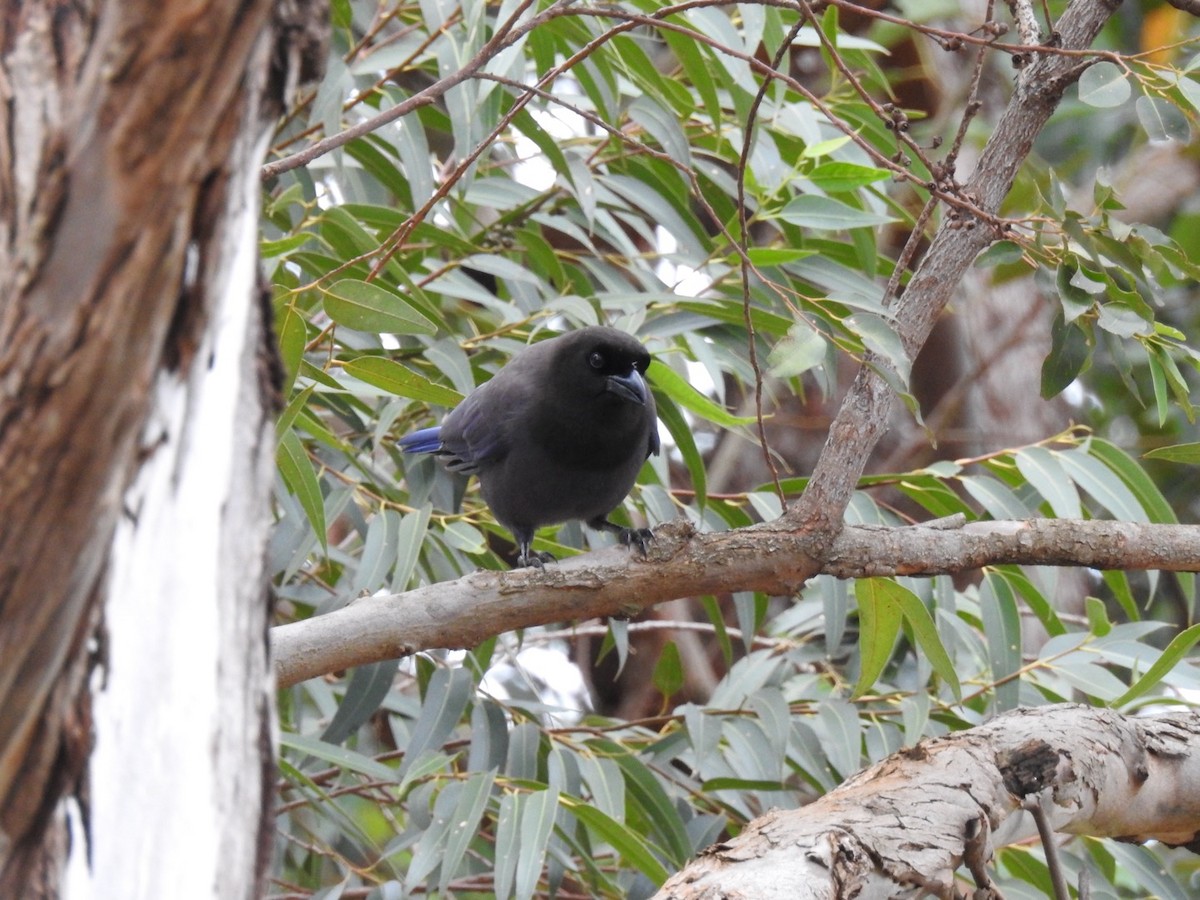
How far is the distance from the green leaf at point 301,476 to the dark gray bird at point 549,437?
966 millimetres

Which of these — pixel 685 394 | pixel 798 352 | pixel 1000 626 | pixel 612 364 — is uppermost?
pixel 612 364

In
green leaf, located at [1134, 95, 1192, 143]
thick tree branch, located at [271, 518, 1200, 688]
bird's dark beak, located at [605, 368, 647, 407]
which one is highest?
green leaf, located at [1134, 95, 1192, 143]

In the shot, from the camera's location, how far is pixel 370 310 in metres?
2.72

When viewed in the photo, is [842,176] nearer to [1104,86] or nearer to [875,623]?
[1104,86]

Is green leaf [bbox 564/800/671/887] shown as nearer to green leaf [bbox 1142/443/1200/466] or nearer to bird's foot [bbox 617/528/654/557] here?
bird's foot [bbox 617/528/654/557]

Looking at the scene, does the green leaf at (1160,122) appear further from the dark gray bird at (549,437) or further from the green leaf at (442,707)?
the green leaf at (442,707)

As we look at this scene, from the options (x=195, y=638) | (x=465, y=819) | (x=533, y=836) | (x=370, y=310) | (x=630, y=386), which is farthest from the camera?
(x=630, y=386)

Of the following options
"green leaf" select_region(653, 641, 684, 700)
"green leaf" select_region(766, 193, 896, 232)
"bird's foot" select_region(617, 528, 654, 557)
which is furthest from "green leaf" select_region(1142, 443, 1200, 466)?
"green leaf" select_region(653, 641, 684, 700)

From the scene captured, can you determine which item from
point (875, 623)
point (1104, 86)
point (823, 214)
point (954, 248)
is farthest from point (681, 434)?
point (1104, 86)

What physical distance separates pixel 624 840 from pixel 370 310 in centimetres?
139

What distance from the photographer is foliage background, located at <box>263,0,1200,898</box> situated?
→ 2.60 metres

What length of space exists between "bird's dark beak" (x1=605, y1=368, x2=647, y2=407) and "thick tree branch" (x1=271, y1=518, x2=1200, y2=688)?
114cm

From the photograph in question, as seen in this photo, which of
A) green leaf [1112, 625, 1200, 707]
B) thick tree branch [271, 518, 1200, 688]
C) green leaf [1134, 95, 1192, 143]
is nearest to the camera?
thick tree branch [271, 518, 1200, 688]

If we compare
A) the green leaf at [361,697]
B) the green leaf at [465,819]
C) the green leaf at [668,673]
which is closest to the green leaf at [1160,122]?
the green leaf at [465,819]
